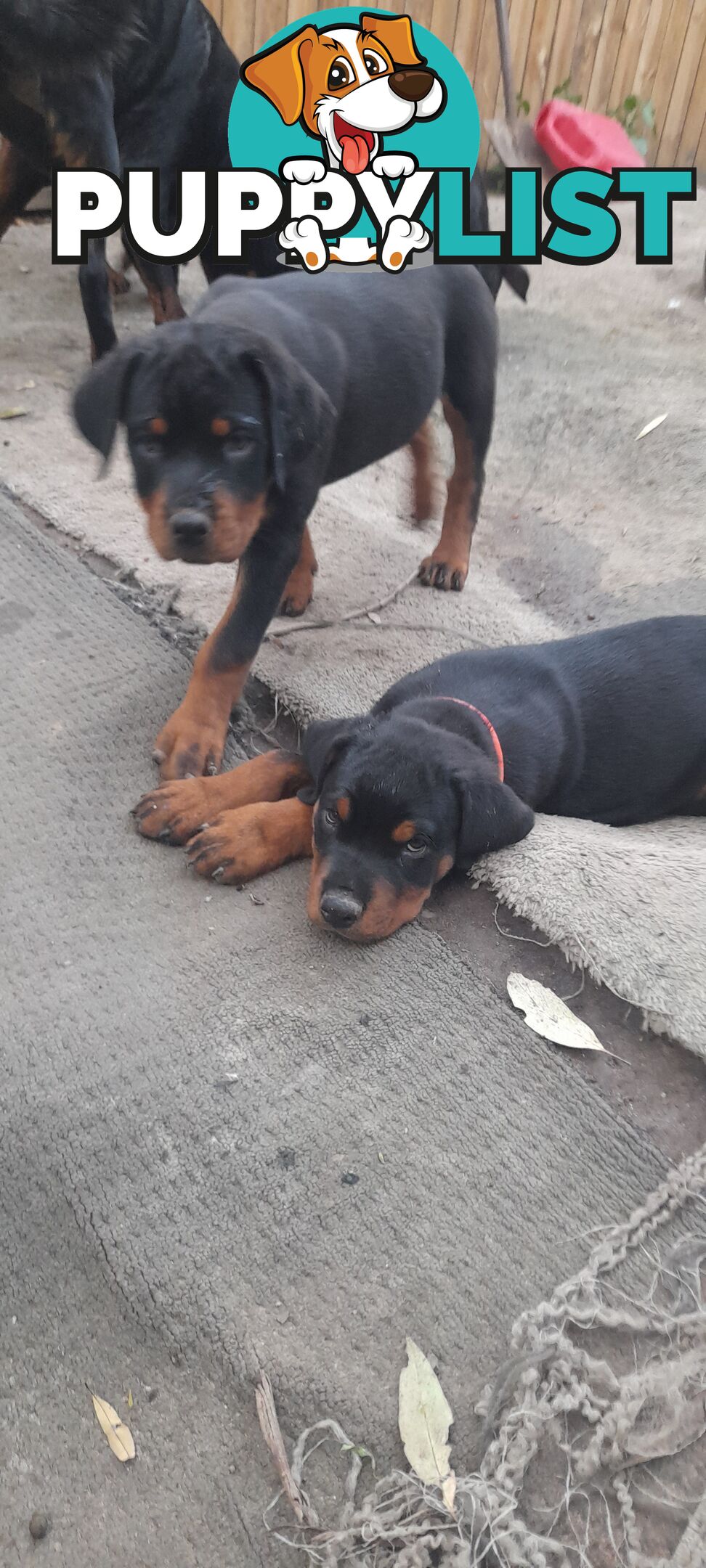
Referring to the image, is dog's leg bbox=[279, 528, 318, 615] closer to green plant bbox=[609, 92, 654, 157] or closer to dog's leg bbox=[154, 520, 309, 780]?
dog's leg bbox=[154, 520, 309, 780]

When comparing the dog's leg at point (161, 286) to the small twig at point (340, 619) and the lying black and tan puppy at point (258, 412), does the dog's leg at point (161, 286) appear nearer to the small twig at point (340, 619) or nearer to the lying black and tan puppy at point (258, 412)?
the lying black and tan puppy at point (258, 412)

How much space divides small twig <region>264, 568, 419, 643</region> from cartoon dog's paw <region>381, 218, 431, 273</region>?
115 cm

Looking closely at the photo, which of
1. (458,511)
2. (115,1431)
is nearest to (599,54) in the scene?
(458,511)

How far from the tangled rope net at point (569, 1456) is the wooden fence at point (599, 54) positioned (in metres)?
8.96

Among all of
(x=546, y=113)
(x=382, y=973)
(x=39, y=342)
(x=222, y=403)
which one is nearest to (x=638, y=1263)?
(x=382, y=973)

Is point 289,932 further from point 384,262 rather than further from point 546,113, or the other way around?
point 546,113

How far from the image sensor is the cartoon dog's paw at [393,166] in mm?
5414

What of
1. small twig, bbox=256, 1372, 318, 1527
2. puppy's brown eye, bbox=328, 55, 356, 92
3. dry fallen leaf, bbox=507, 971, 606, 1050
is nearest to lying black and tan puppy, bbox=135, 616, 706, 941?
dry fallen leaf, bbox=507, 971, 606, 1050

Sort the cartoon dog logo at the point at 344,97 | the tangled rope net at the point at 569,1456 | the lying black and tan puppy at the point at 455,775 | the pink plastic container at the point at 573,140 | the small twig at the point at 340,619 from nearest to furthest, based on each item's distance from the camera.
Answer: the tangled rope net at the point at 569,1456
the lying black and tan puppy at the point at 455,775
the small twig at the point at 340,619
the cartoon dog logo at the point at 344,97
the pink plastic container at the point at 573,140

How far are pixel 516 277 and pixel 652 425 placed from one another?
1.30 metres

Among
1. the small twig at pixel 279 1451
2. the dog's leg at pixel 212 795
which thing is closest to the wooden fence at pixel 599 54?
the dog's leg at pixel 212 795

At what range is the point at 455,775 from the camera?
2.40 metres

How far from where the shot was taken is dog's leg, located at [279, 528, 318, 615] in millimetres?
3738

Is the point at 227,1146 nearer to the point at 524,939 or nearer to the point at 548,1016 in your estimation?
the point at 548,1016
